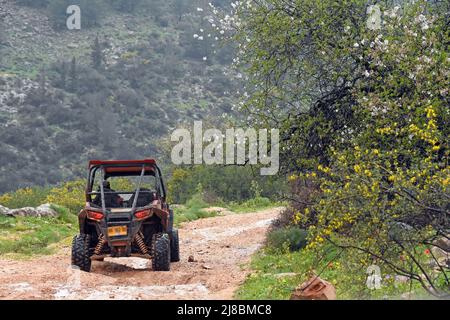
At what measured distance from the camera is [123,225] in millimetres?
12922

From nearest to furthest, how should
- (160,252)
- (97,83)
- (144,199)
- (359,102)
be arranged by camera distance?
(160,252)
(359,102)
(144,199)
(97,83)

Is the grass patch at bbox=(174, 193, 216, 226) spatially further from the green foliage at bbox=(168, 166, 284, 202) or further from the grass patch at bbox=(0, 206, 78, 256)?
the grass patch at bbox=(0, 206, 78, 256)

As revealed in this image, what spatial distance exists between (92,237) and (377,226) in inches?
243

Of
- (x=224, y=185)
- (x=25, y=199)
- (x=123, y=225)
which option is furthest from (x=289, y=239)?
(x=25, y=199)

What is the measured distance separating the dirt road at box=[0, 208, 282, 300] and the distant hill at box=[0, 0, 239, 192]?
32077mm

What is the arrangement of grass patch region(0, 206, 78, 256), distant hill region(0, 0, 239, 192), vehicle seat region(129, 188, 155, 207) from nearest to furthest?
vehicle seat region(129, 188, 155, 207)
grass patch region(0, 206, 78, 256)
distant hill region(0, 0, 239, 192)

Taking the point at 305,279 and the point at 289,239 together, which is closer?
the point at 305,279

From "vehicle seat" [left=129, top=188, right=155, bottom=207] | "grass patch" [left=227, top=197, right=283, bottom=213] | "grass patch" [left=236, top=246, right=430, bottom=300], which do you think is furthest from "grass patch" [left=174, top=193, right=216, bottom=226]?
"grass patch" [left=236, top=246, right=430, bottom=300]

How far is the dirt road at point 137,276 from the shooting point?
1067 centimetres

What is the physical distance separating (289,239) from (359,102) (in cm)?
385

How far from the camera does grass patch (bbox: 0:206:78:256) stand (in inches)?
690

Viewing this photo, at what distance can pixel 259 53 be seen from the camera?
15.0m
